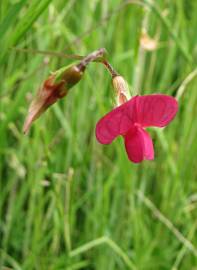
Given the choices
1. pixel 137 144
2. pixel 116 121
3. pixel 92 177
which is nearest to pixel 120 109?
pixel 116 121

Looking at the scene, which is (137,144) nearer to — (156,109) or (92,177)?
(156,109)

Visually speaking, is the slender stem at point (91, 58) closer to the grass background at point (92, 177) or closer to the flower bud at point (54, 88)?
the flower bud at point (54, 88)

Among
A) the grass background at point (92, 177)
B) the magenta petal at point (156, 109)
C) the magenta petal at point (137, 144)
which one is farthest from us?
the grass background at point (92, 177)

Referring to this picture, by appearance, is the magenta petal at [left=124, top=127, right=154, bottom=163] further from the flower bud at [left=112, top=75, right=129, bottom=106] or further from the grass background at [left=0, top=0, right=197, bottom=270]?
the grass background at [left=0, top=0, right=197, bottom=270]

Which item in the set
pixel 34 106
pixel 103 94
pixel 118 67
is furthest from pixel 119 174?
pixel 34 106

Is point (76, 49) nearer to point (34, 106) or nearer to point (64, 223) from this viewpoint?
point (64, 223)

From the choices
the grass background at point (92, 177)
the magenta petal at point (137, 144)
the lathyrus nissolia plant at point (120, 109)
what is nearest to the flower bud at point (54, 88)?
the lathyrus nissolia plant at point (120, 109)
